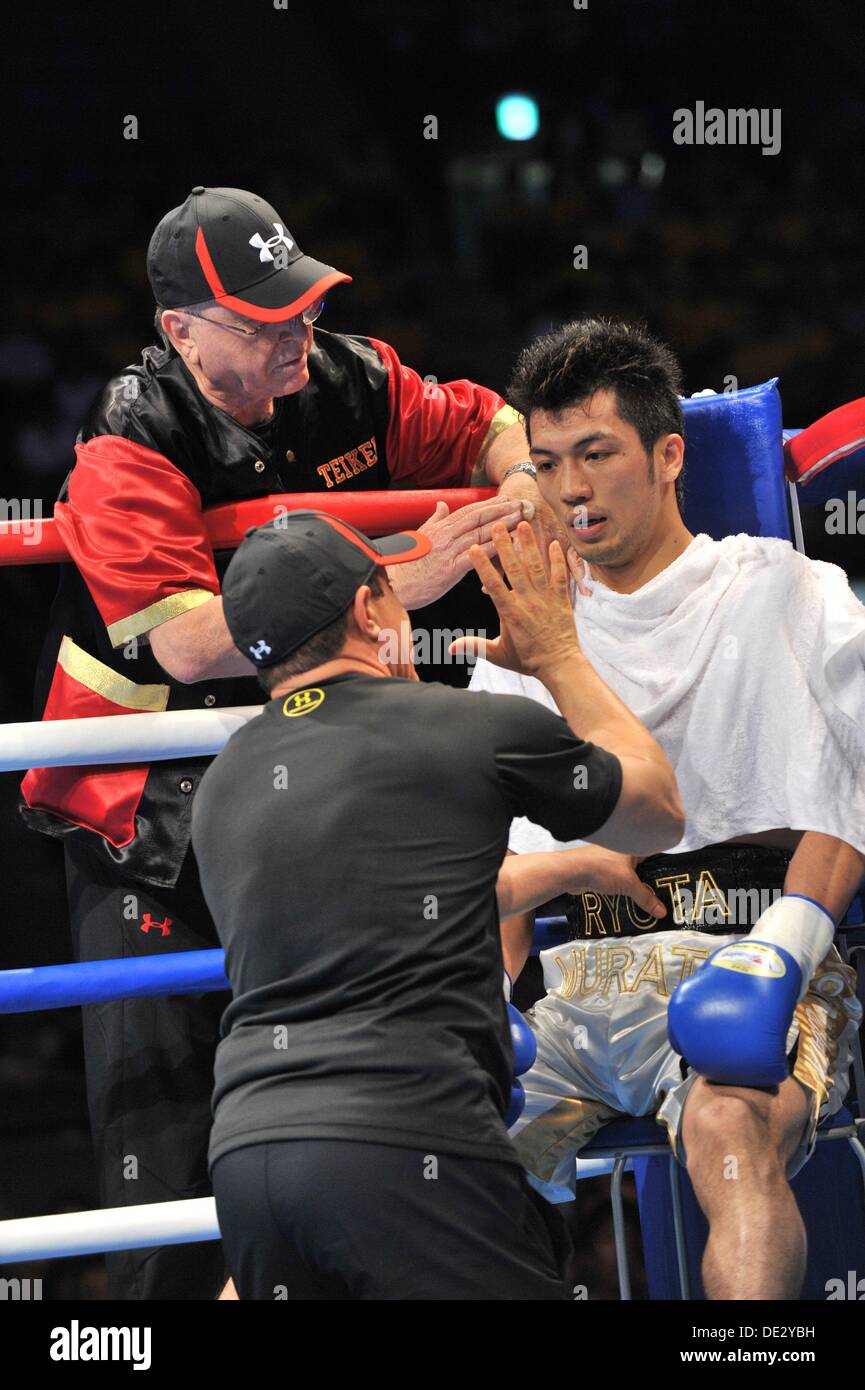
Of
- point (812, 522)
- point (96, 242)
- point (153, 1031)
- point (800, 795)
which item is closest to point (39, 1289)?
point (153, 1031)

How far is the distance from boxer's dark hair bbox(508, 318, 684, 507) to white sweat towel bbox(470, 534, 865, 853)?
0.18m

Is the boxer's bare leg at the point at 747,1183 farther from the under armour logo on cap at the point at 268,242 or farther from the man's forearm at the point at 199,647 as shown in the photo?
the under armour logo on cap at the point at 268,242

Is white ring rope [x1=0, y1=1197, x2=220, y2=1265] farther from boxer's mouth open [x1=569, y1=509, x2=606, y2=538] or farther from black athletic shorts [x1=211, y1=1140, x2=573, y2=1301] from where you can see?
boxer's mouth open [x1=569, y1=509, x2=606, y2=538]

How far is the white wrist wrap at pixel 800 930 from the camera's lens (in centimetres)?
171

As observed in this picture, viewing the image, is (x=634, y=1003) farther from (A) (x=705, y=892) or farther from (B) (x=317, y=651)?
(B) (x=317, y=651)

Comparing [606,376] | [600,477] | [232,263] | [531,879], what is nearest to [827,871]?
[531,879]

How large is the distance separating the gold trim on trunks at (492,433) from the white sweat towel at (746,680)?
31 cm

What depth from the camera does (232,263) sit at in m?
2.00

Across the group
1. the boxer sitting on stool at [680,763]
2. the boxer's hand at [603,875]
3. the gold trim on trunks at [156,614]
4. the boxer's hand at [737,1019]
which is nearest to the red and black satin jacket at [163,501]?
the gold trim on trunks at [156,614]

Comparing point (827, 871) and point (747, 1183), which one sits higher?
point (827, 871)

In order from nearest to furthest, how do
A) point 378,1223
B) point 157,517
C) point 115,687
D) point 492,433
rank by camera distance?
point 378,1223 → point 157,517 → point 115,687 → point 492,433

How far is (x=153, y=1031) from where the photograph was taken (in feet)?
6.75

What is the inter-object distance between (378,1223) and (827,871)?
79 centimetres

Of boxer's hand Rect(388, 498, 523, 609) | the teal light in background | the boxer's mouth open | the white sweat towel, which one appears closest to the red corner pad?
the white sweat towel
